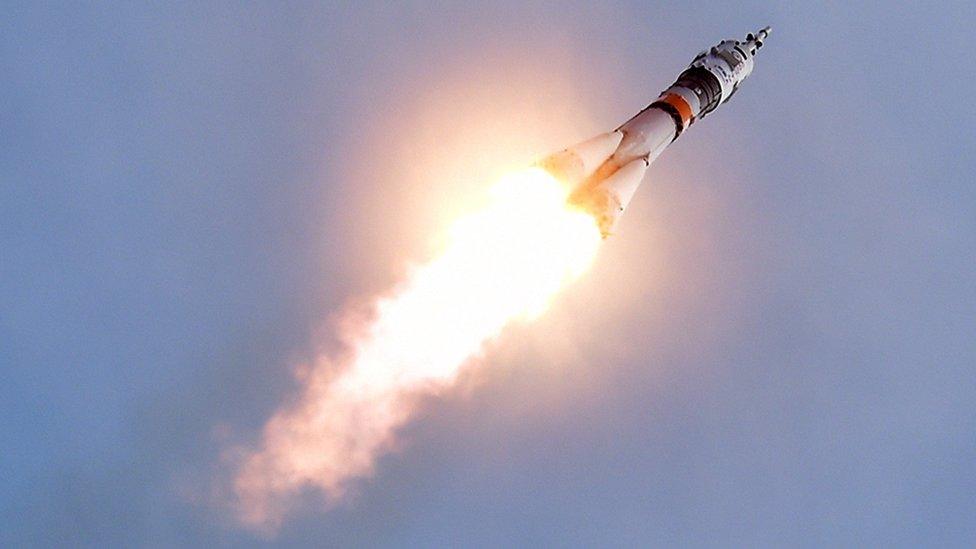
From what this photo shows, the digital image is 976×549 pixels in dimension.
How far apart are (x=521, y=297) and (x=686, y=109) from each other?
51.8 feet

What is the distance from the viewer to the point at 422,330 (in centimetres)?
4041

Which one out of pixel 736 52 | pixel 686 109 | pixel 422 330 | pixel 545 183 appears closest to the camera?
pixel 545 183

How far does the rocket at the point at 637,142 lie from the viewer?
3897cm

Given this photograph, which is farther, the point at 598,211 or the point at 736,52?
the point at 736,52

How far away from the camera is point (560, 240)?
39.7 m

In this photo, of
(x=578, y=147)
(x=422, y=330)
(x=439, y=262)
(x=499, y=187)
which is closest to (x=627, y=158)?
(x=578, y=147)

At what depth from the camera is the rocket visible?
39.0m

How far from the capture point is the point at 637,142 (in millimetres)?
42281

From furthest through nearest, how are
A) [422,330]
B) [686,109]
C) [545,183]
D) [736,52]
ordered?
[736,52], [686,109], [422,330], [545,183]

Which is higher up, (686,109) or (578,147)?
(686,109)

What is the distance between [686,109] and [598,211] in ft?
36.8

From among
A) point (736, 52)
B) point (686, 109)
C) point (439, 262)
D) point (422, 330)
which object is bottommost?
point (422, 330)

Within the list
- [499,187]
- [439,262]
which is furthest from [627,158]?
[439,262]

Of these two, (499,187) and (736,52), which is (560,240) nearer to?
(499,187)
